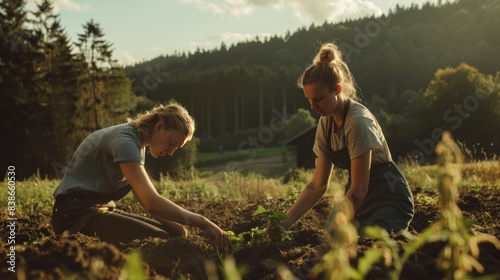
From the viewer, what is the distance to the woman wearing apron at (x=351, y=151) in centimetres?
385

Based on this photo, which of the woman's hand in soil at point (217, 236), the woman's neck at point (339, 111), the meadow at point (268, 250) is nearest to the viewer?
the meadow at point (268, 250)

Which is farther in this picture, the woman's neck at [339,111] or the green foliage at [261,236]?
the woman's neck at [339,111]

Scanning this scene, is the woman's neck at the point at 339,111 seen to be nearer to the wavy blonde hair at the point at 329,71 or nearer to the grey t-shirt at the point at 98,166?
the wavy blonde hair at the point at 329,71

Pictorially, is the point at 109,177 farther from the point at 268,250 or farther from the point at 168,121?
the point at 268,250

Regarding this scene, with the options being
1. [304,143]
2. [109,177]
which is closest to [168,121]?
[109,177]

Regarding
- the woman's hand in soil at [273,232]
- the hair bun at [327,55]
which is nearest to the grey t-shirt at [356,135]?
the hair bun at [327,55]

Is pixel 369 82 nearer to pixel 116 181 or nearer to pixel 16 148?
pixel 16 148

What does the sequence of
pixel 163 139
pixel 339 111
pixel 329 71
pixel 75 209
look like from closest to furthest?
pixel 329 71, pixel 339 111, pixel 163 139, pixel 75 209

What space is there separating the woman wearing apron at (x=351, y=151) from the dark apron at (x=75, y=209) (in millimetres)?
1666

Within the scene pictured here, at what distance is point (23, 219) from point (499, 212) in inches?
214

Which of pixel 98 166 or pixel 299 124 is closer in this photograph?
pixel 98 166

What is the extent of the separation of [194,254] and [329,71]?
1.74 meters

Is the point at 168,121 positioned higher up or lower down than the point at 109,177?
higher up

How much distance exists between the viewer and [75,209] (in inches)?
173
